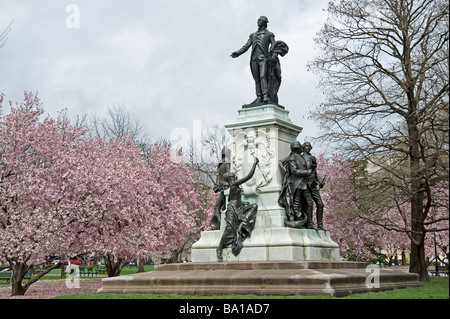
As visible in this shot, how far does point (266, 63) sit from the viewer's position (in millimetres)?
14195

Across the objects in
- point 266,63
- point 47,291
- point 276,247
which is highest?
point 266,63

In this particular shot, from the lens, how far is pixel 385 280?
11219 millimetres

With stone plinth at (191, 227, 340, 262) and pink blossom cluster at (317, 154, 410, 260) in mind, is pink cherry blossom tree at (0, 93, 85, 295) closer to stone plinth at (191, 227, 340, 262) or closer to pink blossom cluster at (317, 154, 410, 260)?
stone plinth at (191, 227, 340, 262)

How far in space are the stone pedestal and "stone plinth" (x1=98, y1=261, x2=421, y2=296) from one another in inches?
28.0

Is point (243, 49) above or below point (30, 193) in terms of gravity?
above

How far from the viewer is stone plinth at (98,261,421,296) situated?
9320 mm

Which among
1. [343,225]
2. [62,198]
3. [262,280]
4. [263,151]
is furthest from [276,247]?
[343,225]

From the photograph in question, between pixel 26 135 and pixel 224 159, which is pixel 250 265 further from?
pixel 26 135

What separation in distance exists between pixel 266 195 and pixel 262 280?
11.5 ft

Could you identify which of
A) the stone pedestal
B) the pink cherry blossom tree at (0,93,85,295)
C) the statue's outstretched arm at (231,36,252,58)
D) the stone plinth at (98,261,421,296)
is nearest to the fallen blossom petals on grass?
the pink cherry blossom tree at (0,93,85,295)

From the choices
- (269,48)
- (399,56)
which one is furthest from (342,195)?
(269,48)

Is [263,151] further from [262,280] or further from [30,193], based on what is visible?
[30,193]
